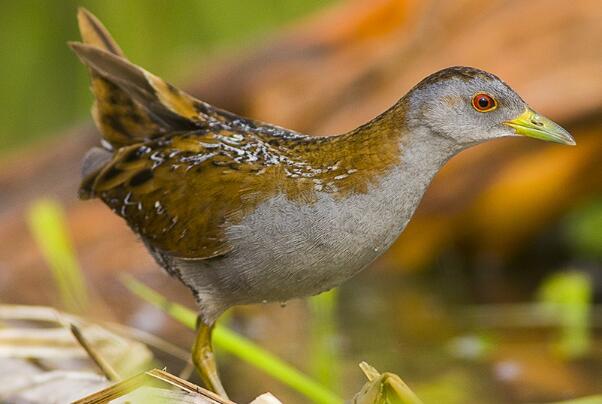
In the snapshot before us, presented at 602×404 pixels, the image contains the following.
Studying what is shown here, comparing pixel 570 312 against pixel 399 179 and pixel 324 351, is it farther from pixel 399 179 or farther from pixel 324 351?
pixel 399 179

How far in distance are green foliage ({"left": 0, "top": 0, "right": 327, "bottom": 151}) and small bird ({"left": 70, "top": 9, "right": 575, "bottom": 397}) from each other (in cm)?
303

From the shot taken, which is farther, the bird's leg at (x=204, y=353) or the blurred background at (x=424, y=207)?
the blurred background at (x=424, y=207)

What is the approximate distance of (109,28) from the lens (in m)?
6.77

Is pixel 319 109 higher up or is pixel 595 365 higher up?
pixel 319 109

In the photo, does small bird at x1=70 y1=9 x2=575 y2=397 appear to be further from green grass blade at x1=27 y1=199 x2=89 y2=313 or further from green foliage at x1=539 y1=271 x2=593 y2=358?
green foliage at x1=539 y1=271 x2=593 y2=358

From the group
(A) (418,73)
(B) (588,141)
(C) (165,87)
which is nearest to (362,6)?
(A) (418,73)

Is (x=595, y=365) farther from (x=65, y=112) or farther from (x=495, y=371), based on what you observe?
(x=65, y=112)

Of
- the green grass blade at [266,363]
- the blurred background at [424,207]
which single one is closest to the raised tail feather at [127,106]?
the green grass blade at [266,363]

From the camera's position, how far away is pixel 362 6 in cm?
596

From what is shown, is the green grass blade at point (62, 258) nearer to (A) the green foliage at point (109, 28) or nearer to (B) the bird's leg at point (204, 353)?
(B) the bird's leg at point (204, 353)

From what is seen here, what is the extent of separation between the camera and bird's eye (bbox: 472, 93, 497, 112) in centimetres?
303

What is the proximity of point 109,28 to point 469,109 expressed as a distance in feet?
13.2

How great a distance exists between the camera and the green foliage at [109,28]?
690cm

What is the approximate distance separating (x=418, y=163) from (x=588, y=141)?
8.99 feet
